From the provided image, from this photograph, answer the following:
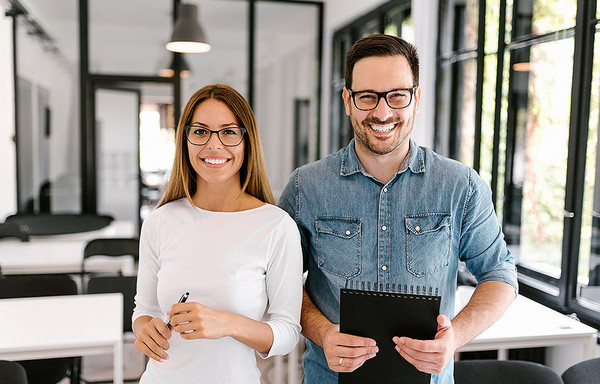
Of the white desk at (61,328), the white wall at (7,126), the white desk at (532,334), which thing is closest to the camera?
the white desk at (61,328)

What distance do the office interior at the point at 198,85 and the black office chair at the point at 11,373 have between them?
2992 millimetres

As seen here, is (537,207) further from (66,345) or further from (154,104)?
(154,104)

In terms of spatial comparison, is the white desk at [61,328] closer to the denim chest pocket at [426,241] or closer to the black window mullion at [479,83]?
the denim chest pocket at [426,241]

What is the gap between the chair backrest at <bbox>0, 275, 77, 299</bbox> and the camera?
→ 288cm

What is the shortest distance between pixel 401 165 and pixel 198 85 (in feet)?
19.3

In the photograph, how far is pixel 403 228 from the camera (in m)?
1.42

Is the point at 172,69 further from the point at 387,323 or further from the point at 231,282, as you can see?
the point at 387,323

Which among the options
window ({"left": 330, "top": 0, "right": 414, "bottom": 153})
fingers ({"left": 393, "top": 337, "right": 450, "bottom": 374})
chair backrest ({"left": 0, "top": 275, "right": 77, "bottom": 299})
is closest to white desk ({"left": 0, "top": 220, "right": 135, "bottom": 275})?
chair backrest ({"left": 0, "top": 275, "right": 77, "bottom": 299})

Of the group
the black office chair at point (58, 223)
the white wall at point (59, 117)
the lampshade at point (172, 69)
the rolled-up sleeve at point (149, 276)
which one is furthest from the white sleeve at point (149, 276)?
the lampshade at point (172, 69)

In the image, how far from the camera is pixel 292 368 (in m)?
2.86

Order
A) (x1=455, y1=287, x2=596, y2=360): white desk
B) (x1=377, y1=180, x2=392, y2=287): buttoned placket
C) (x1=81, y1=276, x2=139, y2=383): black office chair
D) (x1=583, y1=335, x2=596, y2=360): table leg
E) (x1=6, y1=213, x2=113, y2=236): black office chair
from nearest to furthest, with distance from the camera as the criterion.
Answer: (x1=377, y1=180, x2=392, y2=287): buttoned placket
(x1=455, y1=287, x2=596, y2=360): white desk
(x1=583, y1=335, x2=596, y2=360): table leg
(x1=81, y1=276, x2=139, y2=383): black office chair
(x1=6, y1=213, x2=113, y2=236): black office chair

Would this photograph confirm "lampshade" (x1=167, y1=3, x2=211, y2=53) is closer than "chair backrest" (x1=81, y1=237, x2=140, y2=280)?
No

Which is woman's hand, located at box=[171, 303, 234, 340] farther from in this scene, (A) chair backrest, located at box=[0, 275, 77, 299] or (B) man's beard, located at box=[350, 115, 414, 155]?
(A) chair backrest, located at box=[0, 275, 77, 299]

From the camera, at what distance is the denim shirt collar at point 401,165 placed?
143cm
